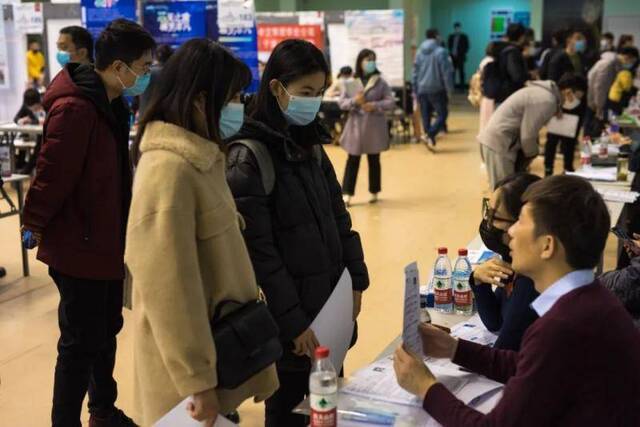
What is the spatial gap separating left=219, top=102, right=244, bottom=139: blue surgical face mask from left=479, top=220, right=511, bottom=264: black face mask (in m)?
0.79

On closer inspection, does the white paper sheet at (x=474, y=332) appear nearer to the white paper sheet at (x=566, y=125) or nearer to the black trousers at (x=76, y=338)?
the black trousers at (x=76, y=338)

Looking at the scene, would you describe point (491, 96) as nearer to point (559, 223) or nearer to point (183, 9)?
point (183, 9)

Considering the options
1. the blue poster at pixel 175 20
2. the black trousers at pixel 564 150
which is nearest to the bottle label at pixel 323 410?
the blue poster at pixel 175 20

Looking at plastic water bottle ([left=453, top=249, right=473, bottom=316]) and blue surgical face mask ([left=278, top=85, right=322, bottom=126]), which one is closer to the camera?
blue surgical face mask ([left=278, top=85, right=322, bottom=126])

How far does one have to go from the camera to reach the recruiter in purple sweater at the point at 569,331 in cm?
154

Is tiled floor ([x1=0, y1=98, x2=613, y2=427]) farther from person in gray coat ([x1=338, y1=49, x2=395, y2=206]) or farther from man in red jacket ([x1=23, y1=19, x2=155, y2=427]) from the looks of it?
man in red jacket ([x1=23, y1=19, x2=155, y2=427])

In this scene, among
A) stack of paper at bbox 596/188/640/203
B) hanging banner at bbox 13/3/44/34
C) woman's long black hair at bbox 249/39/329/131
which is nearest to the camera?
woman's long black hair at bbox 249/39/329/131

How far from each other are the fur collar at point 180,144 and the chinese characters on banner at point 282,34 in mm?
9928

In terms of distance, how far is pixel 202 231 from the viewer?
1.84m

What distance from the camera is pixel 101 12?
25.4ft

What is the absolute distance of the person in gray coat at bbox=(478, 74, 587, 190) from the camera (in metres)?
6.12

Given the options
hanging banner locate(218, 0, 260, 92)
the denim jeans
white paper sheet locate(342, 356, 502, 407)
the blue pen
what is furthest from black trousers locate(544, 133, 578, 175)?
the blue pen

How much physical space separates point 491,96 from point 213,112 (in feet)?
25.8

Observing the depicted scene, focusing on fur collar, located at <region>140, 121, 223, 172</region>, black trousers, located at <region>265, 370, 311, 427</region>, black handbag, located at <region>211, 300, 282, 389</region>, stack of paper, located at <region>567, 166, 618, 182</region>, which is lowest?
black trousers, located at <region>265, 370, 311, 427</region>
